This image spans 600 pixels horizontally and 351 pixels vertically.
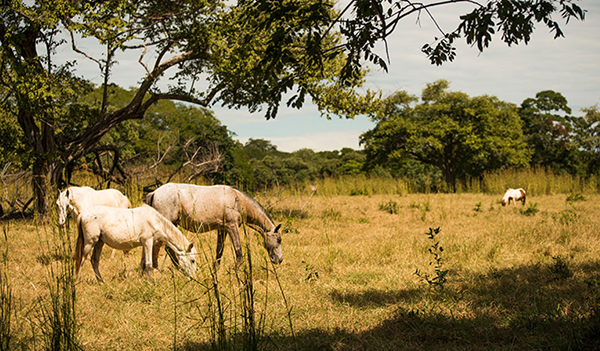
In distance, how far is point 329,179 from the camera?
17.4 meters

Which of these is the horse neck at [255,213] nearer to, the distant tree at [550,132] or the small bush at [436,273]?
the small bush at [436,273]

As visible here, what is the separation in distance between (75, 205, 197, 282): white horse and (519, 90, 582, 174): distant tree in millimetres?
28193

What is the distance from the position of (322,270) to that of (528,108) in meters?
31.4

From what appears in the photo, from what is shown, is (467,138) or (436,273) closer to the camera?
(436,273)

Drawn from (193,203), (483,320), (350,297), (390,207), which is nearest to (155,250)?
(193,203)

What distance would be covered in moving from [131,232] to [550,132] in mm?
32134

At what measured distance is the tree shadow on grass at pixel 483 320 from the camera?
3143 mm

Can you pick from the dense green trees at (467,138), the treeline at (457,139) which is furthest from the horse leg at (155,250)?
the dense green trees at (467,138)

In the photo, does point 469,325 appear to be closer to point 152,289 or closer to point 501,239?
point 152,289

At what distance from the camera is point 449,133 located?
24.8 meters

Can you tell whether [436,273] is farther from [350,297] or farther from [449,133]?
[449,133]

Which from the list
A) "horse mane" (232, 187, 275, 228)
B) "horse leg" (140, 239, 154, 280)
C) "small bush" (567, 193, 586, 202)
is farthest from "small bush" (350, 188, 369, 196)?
"horse leg" (140, 239, 154, 280)

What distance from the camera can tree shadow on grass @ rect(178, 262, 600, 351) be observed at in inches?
124

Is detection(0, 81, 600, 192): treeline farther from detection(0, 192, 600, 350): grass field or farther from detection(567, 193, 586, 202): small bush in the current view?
detection(0, 192, 600, 350): grass field
